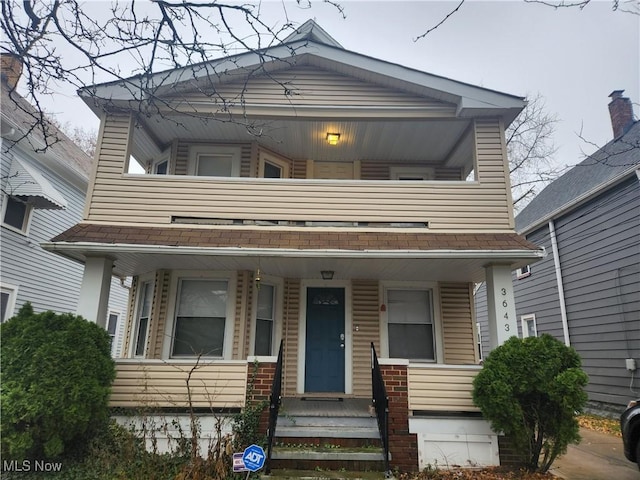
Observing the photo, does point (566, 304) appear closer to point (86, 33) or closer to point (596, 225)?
point (596, 225)

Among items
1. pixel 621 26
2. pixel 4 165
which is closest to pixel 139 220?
pixel 4 165

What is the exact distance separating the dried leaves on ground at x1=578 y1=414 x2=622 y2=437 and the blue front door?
Answer: 544 cm

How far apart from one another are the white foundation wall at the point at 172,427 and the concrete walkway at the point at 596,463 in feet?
16.1

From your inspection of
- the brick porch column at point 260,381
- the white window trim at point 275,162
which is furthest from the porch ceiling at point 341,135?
the brick porch column at point 260,381

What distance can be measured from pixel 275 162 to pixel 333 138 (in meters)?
1.40

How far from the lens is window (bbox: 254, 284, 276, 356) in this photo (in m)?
7.60

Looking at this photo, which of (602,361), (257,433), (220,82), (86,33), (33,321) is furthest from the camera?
(602,361)

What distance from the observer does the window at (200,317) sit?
7.23 metres

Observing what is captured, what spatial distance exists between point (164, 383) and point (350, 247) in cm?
349

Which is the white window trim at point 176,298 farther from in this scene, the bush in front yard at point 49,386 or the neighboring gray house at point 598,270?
the neighboring gray house at point 598,270

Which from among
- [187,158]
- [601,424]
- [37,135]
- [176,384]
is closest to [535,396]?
→ [176,384]

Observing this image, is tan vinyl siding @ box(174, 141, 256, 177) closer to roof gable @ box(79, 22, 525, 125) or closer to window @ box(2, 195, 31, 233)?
roof gable @ box(79, 22, 525, 125)

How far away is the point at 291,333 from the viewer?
7922 mm

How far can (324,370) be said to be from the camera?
779cm
